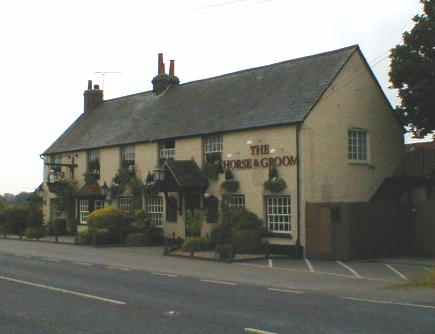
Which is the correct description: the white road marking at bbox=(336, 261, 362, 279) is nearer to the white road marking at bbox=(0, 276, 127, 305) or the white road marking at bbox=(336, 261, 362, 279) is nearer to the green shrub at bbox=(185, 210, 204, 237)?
the green shrub at bbox=(185, 210, 204, 237)

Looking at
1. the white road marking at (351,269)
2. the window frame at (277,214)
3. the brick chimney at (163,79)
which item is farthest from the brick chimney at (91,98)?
the white road marking at (351,269)

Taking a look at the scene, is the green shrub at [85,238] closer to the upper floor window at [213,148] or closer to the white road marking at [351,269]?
the upper floor window at [213,148]

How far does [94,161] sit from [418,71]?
1825cm

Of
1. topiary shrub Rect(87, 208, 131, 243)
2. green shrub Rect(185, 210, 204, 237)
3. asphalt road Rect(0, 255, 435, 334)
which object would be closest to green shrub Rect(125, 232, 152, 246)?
topiary shrub Rect(87, 208, 131, 243)

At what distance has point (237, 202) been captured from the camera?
26.4 m

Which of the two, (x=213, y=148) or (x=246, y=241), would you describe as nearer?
(x=246, y=241)

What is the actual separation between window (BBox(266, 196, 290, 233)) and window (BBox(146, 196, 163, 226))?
23.1ft

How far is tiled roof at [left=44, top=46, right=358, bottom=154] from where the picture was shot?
25.3m

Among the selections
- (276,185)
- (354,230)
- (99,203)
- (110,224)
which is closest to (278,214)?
(276,185)

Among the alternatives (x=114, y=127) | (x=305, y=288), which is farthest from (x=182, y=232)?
(x=305, y=288)

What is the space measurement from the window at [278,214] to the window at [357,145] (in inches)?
146

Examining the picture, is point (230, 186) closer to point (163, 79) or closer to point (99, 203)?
point (99, 203)

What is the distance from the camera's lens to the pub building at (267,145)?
79.6 feet

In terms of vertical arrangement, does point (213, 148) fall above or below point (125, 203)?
above
